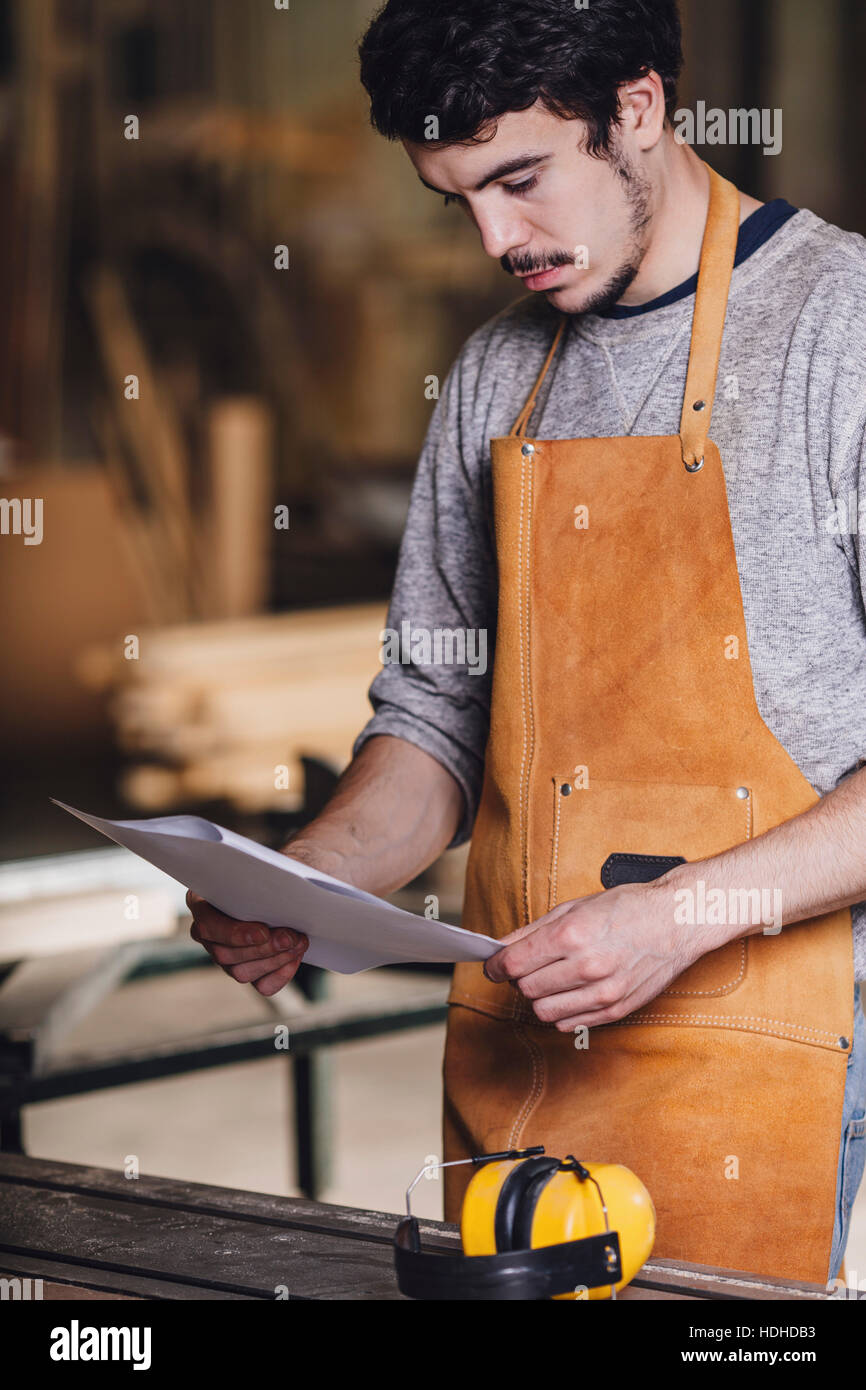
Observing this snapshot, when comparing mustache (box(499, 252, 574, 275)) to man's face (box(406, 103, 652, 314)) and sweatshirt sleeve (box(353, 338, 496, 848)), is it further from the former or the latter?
sweatshirt sleeve (box(353, 338, 496, 848))

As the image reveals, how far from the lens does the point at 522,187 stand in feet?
5.47

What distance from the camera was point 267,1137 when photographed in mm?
4547

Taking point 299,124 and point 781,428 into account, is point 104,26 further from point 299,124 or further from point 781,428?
point 781,428

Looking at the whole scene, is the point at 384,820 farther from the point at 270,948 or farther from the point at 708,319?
the point at 708,319

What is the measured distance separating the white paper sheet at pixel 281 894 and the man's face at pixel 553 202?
71 centimetres

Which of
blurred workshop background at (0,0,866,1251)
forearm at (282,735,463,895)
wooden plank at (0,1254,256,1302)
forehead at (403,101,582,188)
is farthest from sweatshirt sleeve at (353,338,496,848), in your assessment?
blurred workshop background at (0,0,866,1251)

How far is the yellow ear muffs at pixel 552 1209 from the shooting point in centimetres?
122

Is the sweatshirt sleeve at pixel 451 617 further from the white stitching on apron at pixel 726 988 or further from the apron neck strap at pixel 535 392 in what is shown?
the white stitching on apron at pixel 726 988

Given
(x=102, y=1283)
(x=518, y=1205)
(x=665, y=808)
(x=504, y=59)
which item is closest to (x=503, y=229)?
(x=504, y=59)

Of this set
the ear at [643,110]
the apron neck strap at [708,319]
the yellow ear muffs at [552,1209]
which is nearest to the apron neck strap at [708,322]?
the apron neck strap at [708,319]

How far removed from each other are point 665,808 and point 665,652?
16 cm

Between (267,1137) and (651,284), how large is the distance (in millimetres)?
3367

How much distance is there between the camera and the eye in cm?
166

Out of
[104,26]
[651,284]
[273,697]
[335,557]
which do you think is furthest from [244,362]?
[651,284]
